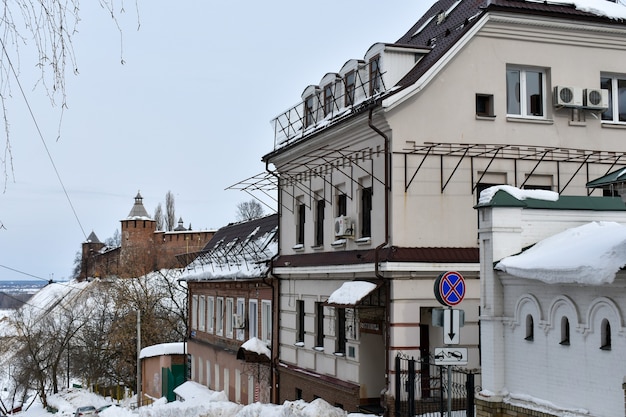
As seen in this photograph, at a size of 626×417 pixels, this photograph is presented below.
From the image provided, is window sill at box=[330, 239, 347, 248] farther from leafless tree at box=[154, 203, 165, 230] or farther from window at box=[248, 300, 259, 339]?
leafless tree at box=[154, 203, 165, 230]

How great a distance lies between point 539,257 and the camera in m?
12.7

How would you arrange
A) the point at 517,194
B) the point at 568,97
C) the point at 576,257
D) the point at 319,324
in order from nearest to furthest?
the point at 576,257
the point at 517,194
the point at 568,97
the point at 319,324

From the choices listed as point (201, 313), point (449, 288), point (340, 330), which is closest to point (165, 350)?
point (201, 313)

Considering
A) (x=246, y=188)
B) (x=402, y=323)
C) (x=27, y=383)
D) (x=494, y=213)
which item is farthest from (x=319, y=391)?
(x=27, y=383)

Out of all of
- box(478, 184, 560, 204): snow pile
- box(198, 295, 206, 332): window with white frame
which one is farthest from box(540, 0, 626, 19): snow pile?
box(198, 295, 206, 332): window with white frame

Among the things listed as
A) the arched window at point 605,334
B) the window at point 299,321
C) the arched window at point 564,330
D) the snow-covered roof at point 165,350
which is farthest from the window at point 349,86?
the snow-covered roof at point 165,350

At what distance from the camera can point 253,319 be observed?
30.0 m

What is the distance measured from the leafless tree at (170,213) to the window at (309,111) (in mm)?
96236

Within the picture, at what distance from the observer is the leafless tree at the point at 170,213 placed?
120 m

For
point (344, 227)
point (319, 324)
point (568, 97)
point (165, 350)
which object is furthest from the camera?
point (165, 350)

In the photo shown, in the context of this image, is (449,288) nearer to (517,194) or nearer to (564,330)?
(564,330)

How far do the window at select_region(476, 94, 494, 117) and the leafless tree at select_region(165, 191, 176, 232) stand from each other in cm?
10226

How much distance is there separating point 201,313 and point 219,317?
132 inches

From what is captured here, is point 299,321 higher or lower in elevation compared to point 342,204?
lower
